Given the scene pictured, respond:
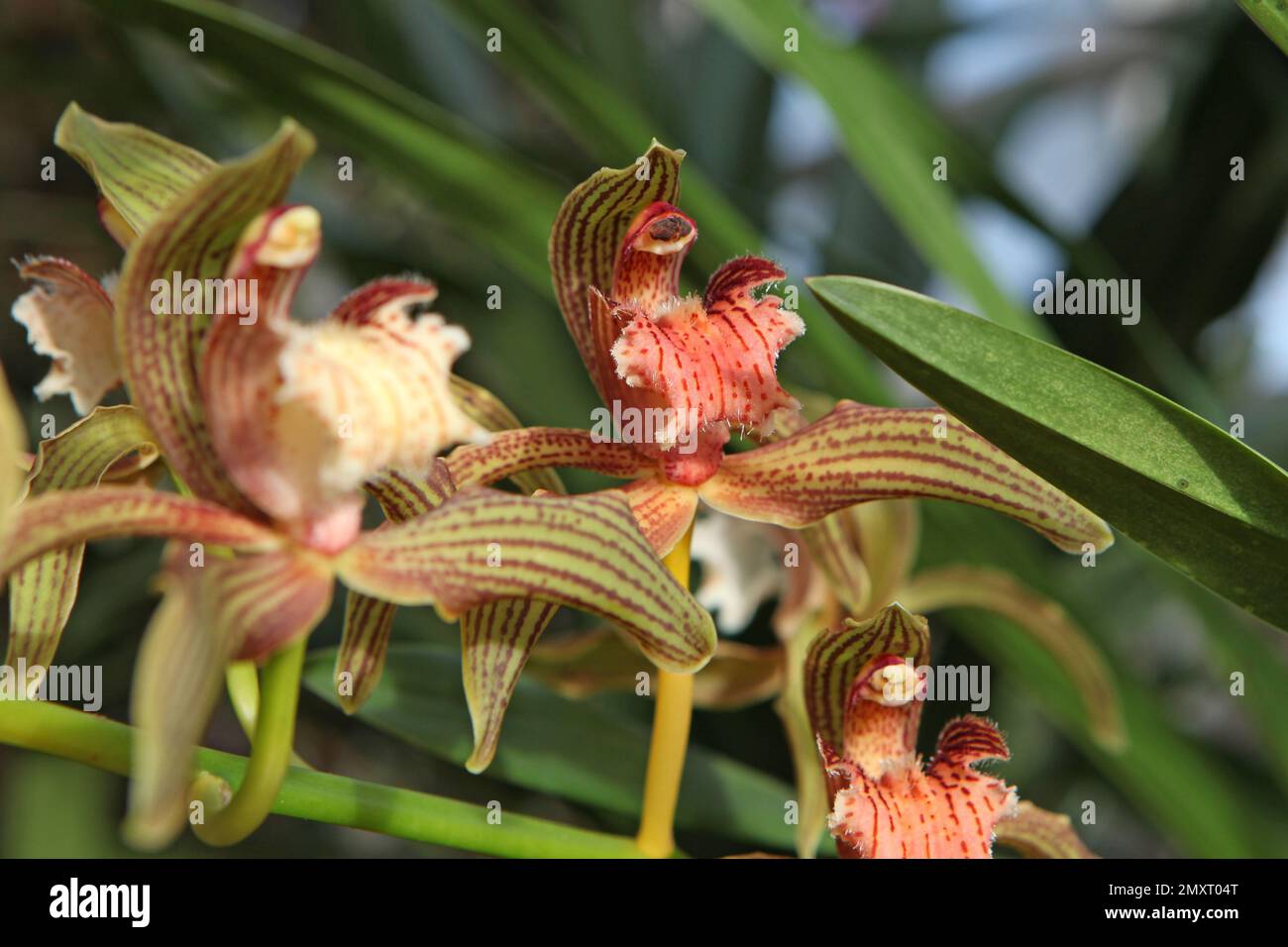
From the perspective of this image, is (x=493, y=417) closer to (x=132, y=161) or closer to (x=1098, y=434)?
(x=132, y=161)

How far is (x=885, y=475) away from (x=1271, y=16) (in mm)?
279

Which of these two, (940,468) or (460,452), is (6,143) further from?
(940,468)

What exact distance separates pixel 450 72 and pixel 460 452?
129 cm

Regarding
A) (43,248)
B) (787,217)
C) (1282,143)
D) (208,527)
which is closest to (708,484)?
(208,527)

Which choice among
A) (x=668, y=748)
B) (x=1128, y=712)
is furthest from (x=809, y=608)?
(x=1128, y=712)

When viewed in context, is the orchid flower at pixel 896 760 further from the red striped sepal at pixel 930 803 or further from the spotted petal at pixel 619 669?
the spotted petal at pixel 619 669

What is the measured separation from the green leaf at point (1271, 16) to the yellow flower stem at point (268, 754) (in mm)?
512

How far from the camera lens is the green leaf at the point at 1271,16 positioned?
0.60 metres

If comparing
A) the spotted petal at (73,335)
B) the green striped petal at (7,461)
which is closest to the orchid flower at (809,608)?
the spotted petal at (73,335)

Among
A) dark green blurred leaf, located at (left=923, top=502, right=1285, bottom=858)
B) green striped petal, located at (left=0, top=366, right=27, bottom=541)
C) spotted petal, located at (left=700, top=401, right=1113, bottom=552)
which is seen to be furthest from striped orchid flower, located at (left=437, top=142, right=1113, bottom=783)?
dark green blurred leaf, located at (left=923, top=502, right=1285, bottom=858)

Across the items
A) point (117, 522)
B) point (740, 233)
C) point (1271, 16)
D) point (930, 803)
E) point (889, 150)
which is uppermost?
point (889, 150)

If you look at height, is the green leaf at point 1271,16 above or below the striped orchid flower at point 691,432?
above

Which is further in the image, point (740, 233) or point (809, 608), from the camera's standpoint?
point (740, 233)

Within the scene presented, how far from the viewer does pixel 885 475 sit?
670 mm
